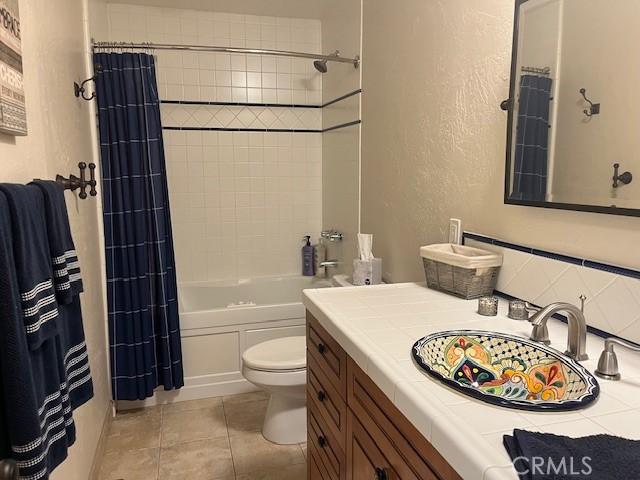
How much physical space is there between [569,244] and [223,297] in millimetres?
2497

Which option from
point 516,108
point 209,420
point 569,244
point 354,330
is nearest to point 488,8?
point 516,108

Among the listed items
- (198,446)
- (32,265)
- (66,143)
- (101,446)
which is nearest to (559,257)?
(32,265)

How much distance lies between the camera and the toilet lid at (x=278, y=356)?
2.18 m

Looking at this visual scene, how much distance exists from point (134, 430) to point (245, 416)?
0.58 meters

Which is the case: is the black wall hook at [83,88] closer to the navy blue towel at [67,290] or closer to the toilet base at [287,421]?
the navy blue towel at [67,290]

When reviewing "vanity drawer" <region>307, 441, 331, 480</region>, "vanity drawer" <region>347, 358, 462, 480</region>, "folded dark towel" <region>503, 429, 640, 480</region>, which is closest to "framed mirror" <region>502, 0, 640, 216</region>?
"folded dark towel" <region>503, 429, 640, 480</region>

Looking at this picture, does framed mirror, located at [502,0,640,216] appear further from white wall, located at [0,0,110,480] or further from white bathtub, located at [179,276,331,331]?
white bathtub, located at [179,276,331,331]

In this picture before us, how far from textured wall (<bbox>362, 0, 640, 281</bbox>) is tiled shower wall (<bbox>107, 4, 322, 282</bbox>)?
91 centimetres

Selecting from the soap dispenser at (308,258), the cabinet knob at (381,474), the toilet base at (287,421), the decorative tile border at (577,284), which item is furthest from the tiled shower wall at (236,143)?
the cabinet knob at (381,474)

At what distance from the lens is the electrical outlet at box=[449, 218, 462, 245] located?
1757 millimetres

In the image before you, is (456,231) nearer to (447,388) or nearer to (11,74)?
(447,388)

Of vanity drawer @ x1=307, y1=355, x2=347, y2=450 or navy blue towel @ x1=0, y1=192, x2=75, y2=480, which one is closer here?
navy blue towel @ x1=0, y1=192, x2=75, y2=480

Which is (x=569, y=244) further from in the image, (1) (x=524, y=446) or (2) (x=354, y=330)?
(1) (x=524, y=446)

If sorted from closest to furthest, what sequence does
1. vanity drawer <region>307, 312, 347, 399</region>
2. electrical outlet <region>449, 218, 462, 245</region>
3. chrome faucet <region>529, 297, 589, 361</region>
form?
chrome faucet <region>529, 297, 589, 361</region>
vanity drawer <region>307, 312, 347, 399</region>
electrical outlet <region>449, 218, 462, 245</region>
